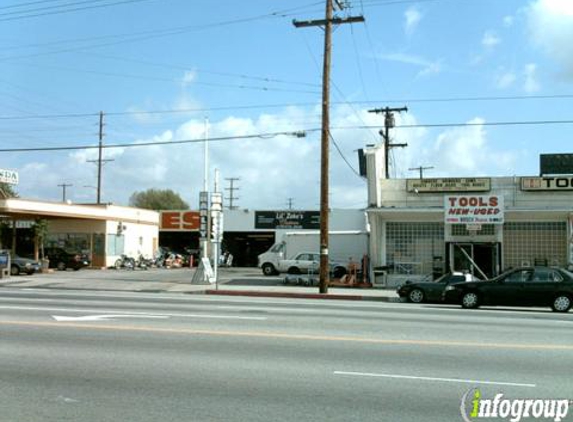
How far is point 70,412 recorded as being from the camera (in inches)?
259

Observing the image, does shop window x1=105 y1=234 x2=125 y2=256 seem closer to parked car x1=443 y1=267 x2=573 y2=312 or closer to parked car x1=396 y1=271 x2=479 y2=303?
parked car x1=396 y1=271 x2=479 y2=303

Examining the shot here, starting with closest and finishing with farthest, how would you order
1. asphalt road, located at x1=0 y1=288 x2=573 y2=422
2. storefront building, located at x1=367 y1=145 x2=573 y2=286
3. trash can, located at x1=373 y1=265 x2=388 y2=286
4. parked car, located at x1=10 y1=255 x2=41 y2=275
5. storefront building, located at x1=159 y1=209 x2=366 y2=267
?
asphalt road, located at x1=0 y1=288 x2=573 y2=422, storefront building, located at x1=367 y1=145 x2=573 y2=286, trash can, located at x1=373 y1=265 x2=388 y2=286, parked car, located at x1=10 y1=255 x2=41 y2=275, storefront building, located at x1=159 y1=209 x2=366 y2=267

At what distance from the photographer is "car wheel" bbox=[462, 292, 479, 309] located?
2033cm

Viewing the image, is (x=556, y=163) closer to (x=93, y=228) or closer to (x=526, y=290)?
(x=526, y=290)

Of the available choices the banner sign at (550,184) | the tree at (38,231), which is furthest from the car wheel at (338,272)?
the tree at (38,231)

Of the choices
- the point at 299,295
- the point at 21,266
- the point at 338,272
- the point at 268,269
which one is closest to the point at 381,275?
the point at 338,272

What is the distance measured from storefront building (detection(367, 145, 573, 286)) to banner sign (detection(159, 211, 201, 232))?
2986cm

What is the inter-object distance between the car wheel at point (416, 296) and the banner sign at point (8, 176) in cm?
2485

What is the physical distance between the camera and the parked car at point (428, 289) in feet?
73.6

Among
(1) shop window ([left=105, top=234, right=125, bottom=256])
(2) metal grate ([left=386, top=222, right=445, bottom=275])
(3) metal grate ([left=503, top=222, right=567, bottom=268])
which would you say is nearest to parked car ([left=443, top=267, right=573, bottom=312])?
(3) metal grate ([left=503, top=222, right=567, bottom=268])

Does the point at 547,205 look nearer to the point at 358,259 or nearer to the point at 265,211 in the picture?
the point at 358,259

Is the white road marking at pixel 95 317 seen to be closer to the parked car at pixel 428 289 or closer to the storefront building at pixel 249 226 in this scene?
the parked car at pixel 428 289

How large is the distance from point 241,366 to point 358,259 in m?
28.1

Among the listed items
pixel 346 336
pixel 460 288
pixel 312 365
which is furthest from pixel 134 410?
pixel 460 288
